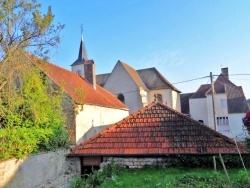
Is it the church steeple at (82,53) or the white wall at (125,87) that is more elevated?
the church steeple at (82,53)

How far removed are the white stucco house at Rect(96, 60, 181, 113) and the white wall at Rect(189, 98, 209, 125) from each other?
217 centimetres

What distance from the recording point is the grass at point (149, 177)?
6672 mm

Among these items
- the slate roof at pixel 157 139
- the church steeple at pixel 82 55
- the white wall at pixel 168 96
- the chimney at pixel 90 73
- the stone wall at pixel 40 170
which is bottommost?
the stone wall at pixel 40 170

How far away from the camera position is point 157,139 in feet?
30.9

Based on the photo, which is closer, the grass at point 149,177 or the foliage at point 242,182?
the foliage at point 242,182

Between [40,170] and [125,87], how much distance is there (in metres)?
21.5

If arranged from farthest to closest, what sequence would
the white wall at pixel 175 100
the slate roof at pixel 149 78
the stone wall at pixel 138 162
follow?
the slate roof at pixel 149 78, the white wall at pixel 175 100, the stone wall at pixel 138 162

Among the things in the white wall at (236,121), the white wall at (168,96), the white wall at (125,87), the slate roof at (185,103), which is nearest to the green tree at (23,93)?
the white wall at (125,87)

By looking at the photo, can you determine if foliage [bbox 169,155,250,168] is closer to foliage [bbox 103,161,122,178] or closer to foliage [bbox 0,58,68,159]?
foliage [bbox 103,161,122,178]

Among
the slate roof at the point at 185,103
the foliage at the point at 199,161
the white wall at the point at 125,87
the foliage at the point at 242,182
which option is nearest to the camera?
the foliage at the point at 242,182

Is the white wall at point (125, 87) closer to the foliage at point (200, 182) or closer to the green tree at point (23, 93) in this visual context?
the green tree at point (23, 93)

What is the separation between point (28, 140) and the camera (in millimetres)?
9195

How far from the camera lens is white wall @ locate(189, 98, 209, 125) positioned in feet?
105

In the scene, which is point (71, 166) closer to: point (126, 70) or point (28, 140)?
point (28, 140)
